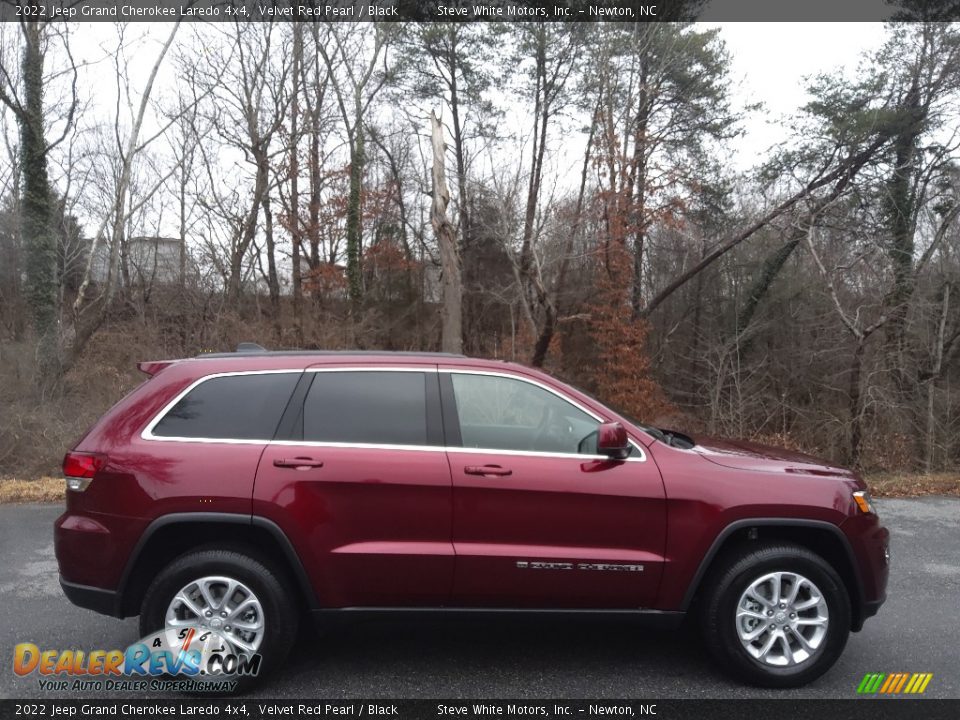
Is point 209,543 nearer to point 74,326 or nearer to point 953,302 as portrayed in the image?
point 953,302

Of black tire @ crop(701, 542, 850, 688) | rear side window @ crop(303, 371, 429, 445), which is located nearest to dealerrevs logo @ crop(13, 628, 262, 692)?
rear side window @ crop(303, 371, 429, 445)

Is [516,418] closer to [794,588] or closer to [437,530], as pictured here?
[437,530]

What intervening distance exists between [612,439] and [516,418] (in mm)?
624

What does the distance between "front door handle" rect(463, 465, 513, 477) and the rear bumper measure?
1.93 metres

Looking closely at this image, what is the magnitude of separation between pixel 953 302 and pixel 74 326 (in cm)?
2306

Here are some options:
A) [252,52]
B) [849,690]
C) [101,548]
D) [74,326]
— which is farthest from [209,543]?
[252,52]

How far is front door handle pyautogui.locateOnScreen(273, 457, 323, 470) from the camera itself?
3588 mm

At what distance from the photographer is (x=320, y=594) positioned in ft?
11.8

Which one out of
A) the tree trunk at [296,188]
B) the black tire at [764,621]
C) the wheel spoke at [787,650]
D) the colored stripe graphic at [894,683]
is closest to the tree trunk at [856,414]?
the colored stripe graphic at [894,683]

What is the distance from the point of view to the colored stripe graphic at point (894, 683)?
3.61m

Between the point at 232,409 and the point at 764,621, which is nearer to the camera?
the point at 764,621

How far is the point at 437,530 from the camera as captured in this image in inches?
141

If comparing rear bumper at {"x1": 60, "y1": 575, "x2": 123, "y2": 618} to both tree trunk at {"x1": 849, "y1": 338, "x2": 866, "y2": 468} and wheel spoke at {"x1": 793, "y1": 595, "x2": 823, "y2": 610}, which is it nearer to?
wheel spoke at {"x1": 793, "y1": 595, "x2": 823, "y2": 610}

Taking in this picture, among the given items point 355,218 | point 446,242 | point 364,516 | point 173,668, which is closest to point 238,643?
point 173,668
